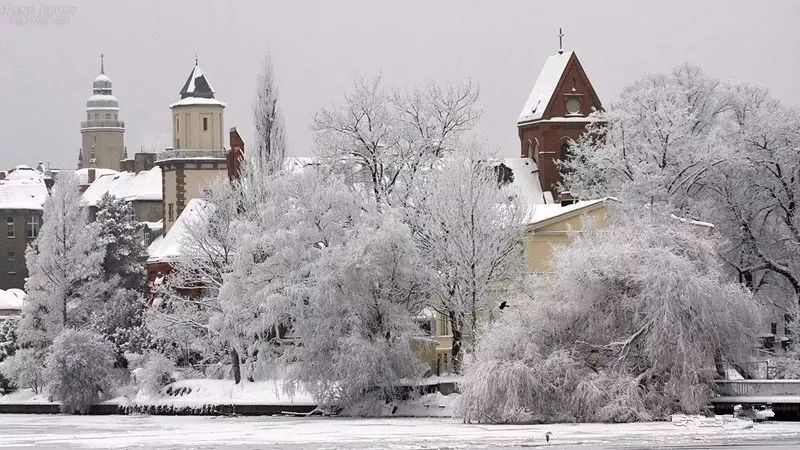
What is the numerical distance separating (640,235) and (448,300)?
9.84 metres

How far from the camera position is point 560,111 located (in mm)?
104875

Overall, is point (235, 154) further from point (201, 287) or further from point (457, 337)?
point (457, 337)

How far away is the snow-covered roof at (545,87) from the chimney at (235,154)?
751 inches

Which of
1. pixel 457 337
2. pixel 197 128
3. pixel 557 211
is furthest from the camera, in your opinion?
pixel 197 128

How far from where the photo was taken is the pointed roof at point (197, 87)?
363ft

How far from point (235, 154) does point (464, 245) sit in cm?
3109

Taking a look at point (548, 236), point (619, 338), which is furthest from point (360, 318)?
point (619, 338)

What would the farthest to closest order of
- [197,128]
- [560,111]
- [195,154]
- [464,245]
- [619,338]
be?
[197,128] < [195,154] < [560,111] < [464,245] < [619,338]

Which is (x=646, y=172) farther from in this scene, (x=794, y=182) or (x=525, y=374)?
(x=525, y=374)

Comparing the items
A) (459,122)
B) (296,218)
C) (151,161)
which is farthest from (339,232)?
(151,161)

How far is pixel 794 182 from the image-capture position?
7200 centimetres

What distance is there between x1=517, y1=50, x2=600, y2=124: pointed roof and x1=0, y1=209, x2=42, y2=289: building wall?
5035 centimetres

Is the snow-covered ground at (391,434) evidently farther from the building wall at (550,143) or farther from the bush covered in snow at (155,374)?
the building wall at (550,143)

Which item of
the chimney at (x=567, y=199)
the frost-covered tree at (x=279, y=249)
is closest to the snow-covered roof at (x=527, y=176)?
the chimney at (x=567, y=199)
